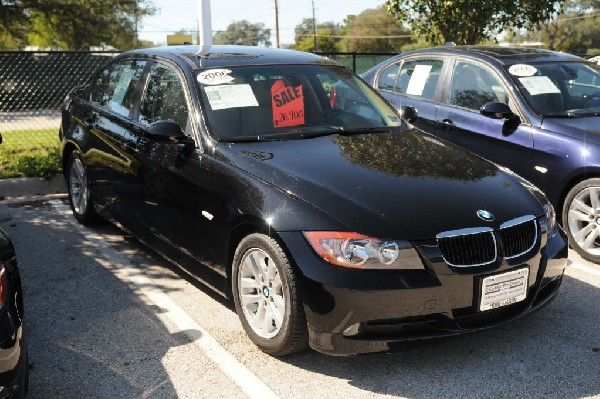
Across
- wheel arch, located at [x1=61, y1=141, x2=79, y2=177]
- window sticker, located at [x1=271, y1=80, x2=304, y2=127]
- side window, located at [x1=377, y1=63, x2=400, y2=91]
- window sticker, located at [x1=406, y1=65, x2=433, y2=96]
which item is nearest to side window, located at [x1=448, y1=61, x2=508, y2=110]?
window sticker, located at [x1=406, y1=65, x2=433, y2=96]

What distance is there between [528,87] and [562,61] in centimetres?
73

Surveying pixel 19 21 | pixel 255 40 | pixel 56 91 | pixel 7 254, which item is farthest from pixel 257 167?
pixel 255 40

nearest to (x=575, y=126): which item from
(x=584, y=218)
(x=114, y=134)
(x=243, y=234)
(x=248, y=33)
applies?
(x=584, y=218)

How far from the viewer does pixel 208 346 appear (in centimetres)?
411

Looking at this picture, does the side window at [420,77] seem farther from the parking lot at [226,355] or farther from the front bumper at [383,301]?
the front bumper at [383,301]

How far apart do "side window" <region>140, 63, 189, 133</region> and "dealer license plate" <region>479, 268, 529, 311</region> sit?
225 centimetres

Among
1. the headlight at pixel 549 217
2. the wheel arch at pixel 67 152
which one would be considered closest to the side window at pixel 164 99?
the wheel arch at pixel 67 152

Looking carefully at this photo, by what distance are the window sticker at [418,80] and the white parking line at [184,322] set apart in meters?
3.41

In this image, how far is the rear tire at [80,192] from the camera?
645 centimetres

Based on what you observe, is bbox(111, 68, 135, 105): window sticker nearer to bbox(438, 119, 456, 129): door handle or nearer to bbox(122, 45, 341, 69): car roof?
bbox(122, 45, 341, 69): car roof

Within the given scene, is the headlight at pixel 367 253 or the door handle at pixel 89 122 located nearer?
the headlight at pixel 367 253

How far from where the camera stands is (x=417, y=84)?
7270mm

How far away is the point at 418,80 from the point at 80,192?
3554mm

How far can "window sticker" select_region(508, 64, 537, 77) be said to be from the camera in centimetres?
641
